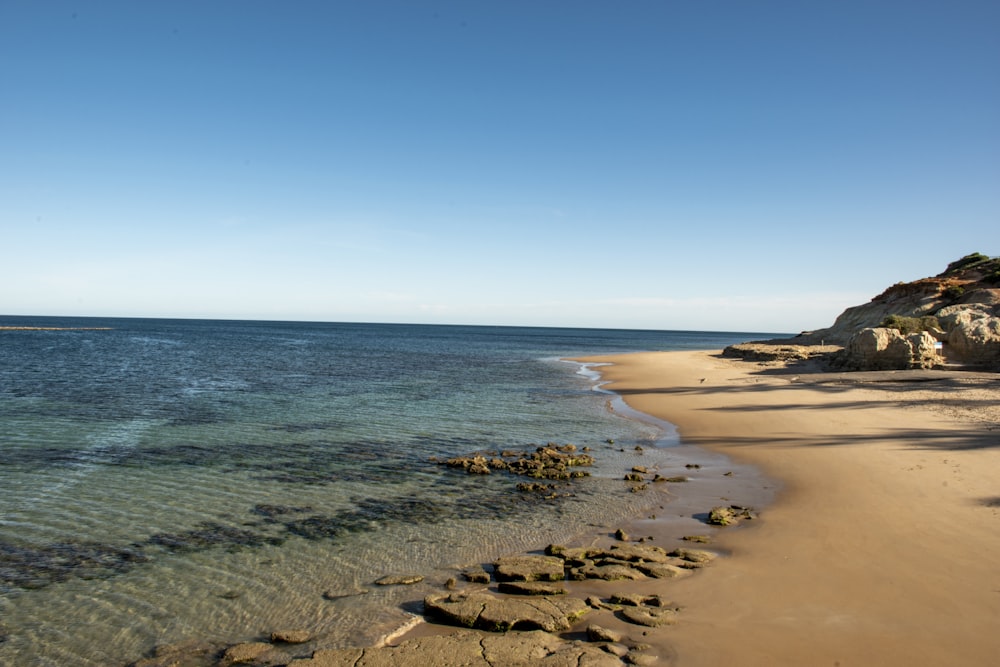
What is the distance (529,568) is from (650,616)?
224cm

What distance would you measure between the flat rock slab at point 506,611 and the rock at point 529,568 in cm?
73

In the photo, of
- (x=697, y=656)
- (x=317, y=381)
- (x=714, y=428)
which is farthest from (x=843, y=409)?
(x=317, y=381)

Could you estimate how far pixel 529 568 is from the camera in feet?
31.1

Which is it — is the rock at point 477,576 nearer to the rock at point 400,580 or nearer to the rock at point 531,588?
the rock at point 531,588

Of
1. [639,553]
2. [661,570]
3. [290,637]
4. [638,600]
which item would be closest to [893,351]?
[639,553]

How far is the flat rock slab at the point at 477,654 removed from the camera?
6.78 meters

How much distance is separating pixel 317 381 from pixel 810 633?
35713mm

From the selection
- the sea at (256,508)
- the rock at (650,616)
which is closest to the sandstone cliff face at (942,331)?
the sea at (256,508)

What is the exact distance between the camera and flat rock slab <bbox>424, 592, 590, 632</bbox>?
7.70 meters

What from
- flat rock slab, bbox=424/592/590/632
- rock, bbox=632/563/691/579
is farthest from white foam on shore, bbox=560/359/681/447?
flat rock slab, bbox=424/592/590/632

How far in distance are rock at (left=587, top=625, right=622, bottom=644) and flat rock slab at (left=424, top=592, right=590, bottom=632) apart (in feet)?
1.30

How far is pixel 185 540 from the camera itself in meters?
11.2

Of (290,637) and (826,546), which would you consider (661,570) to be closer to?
(826,546)

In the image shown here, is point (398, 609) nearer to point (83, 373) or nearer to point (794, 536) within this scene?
point (794, 536)
